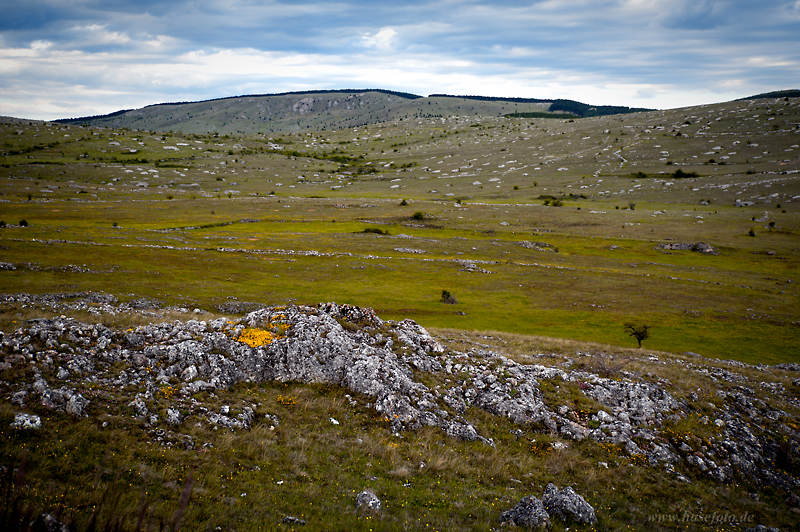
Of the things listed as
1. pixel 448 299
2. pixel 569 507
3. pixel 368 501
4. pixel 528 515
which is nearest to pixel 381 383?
pixel 368 501

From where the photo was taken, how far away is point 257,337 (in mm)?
19062

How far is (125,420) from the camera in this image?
485 inches

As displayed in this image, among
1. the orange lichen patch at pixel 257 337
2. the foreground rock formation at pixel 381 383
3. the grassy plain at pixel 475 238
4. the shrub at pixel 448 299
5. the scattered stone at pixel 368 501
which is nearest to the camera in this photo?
the scattered stone at pixel 368 501

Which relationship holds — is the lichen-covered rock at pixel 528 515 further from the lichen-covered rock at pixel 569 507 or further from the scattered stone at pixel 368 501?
the scattered stone at pixel 368 501

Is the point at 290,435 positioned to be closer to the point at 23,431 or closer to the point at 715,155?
the point at 23,431

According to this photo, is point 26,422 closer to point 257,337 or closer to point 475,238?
point 257,337

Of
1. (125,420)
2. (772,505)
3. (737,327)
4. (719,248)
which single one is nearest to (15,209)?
(125,420)

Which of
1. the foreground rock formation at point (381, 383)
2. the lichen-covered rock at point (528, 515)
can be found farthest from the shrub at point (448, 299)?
the lichen-covered rock at point (528, 515)

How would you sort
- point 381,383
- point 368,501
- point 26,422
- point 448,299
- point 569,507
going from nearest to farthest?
point 26,422 < point 368,501 < point 569,507 < point 381,383 < point 448,299

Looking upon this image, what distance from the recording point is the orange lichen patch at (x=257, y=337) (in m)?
18.6

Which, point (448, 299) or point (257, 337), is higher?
point (257, 337)

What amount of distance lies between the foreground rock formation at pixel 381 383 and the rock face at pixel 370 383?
0.05 metres

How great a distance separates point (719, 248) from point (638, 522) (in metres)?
89.2

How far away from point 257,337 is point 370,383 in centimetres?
604
